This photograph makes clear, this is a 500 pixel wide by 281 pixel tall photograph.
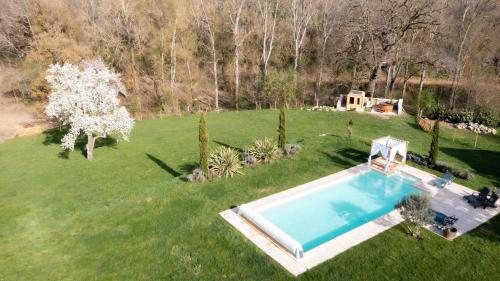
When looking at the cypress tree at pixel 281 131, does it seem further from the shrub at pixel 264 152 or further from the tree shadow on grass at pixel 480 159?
the tree shadow on grass at pixel 480 159

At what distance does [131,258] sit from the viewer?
1195cm

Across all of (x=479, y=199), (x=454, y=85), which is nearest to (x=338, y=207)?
(x=479, y=199)

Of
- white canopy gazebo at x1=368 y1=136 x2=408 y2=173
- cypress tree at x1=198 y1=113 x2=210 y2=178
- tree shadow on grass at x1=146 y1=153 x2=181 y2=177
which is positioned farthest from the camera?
tree shadow on grass at x1=146 y1=153 x2=181 y2=177

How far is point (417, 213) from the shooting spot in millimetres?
12352

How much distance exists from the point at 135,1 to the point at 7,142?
21.6 metres

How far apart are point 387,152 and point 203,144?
33.5ft

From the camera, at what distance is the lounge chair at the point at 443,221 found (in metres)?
13.1

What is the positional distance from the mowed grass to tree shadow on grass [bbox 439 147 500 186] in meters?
0.07

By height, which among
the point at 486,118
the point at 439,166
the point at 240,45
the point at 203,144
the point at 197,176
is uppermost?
the point at 240,45

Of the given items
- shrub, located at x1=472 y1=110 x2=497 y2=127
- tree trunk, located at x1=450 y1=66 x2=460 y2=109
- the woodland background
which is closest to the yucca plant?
the woodland background

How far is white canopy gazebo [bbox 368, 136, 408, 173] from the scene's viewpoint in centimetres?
1833

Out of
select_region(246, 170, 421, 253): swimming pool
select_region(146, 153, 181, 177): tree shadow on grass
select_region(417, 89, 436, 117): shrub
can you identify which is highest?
select_region(417, 89, 436, 117): shrub

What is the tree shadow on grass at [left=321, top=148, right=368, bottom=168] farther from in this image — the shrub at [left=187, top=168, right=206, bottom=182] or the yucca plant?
the shrub at [left=187, top=168, right=206, bottom=182]

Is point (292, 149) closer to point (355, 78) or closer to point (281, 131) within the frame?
point (281, 131)
